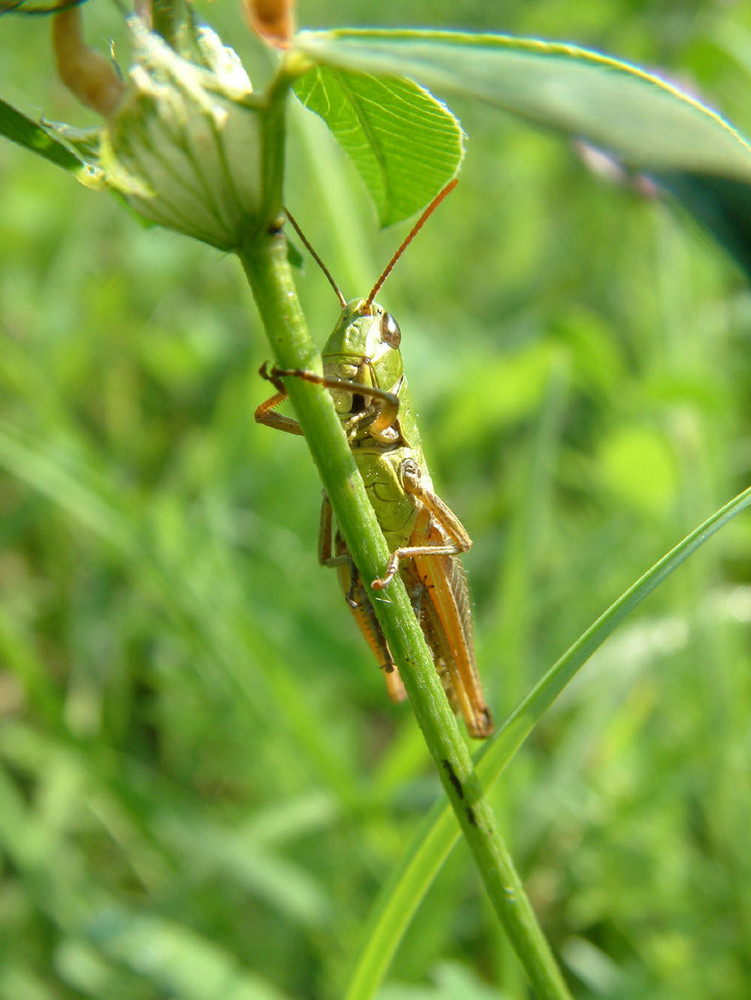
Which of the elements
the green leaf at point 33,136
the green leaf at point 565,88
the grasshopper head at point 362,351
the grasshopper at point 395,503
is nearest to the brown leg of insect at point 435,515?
the grasshopper at point 395,503

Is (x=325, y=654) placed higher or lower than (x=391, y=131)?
lower

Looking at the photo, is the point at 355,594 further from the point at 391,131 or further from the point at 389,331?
the point at 391,131

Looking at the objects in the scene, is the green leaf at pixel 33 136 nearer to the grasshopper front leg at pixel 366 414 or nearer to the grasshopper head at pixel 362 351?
the grasshopper front leg at pixel 366 414

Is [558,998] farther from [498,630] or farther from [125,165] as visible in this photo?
[498,630]

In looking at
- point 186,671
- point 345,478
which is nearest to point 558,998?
point 345,478

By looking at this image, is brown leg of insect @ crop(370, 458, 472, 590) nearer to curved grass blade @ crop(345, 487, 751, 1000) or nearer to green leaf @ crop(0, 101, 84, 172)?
curved grass blade @ crop(345, 487, 751, 1000)

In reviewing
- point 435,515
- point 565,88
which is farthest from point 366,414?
point 565,88
